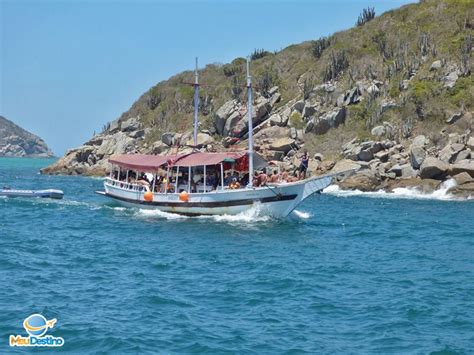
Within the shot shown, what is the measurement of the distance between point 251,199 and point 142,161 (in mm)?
9935

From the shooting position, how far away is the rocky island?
192ft

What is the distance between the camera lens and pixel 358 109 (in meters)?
71.4

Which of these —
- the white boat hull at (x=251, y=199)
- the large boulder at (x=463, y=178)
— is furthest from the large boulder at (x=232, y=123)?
the white boat hull at (x=251, y=199)

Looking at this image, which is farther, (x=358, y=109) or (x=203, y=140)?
(x=203, y=140)

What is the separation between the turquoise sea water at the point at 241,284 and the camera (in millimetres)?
15227

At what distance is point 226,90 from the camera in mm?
95062

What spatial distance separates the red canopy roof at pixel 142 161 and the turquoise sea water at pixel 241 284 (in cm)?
447

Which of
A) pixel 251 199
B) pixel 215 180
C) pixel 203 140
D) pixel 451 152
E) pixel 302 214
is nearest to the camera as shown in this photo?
pixel 251 199

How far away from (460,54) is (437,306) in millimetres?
59546

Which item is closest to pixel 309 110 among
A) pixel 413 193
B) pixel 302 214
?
pixel 413 193

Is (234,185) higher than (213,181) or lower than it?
lower

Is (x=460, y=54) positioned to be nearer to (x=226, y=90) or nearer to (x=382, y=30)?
(x=382, y=30)

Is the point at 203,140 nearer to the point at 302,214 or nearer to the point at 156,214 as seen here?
the point at 156,214

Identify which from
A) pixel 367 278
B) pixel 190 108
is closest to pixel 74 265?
pixel 367 278
